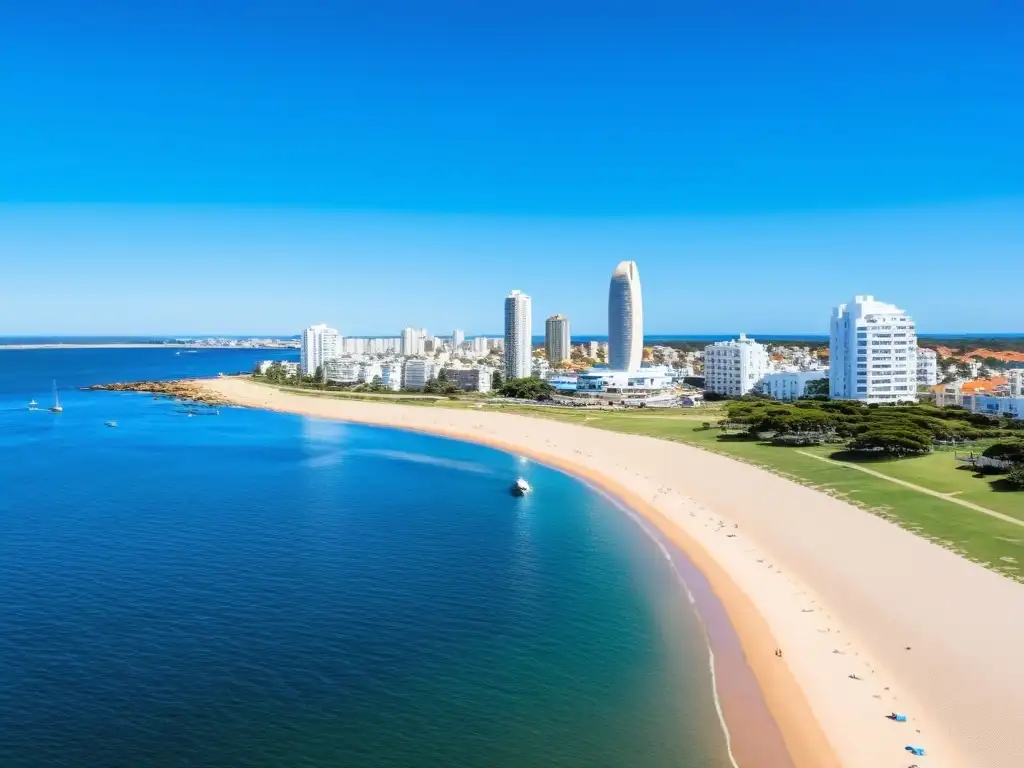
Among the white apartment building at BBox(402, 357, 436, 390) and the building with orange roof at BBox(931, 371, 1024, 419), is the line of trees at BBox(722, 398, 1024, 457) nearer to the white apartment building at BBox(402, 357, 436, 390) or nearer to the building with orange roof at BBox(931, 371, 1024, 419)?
the building with orange roof at BBox(931, 371, 1024, 419)

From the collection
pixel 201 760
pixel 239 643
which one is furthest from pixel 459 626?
pixel 201 760

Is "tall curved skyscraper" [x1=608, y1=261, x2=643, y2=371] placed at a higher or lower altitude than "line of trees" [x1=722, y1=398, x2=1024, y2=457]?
higher

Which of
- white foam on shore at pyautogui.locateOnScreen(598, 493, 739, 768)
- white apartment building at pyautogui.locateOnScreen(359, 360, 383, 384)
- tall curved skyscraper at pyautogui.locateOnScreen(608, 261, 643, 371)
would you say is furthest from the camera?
white apartment building at pyautogui.locateOnScreen(359, 360, 383, 384)

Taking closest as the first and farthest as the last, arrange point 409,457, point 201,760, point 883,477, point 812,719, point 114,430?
point 201,760 → point 812,719 → point 883,477 → point 409,457 → point 114,430

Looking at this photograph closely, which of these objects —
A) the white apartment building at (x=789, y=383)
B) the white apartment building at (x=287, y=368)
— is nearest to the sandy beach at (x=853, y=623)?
the white apartment building at (x=789, y=383)

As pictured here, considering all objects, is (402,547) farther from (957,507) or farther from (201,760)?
(957,507)

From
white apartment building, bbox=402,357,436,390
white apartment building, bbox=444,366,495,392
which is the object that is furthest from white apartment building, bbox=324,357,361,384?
white apartment building, bbox=444,366,495,392
